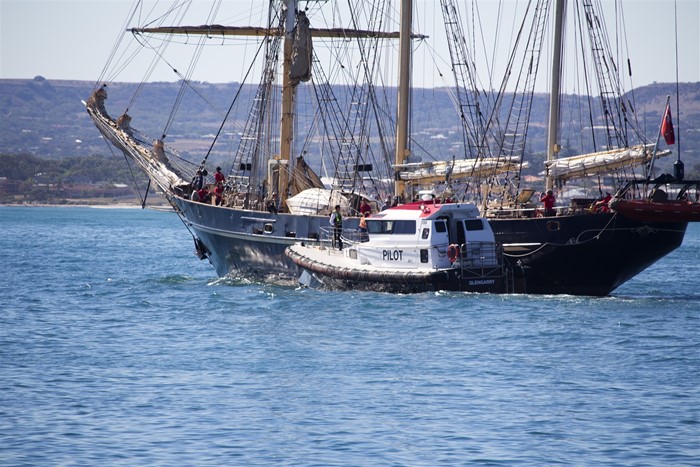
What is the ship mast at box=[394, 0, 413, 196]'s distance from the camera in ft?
161

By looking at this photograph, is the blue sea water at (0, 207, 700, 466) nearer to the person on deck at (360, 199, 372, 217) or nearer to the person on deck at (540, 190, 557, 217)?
the person on deck at (540, 190, 557, 217)

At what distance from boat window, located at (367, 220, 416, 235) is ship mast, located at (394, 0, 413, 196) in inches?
312

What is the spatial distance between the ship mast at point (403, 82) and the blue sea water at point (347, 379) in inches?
332

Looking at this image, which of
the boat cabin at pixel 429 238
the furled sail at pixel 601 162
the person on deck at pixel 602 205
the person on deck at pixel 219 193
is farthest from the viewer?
the person on deck at pixel 219 193

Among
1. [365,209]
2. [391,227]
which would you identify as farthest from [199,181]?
[391,227]

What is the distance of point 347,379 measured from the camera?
2709 centimetres

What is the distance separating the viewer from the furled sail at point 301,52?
171 feet

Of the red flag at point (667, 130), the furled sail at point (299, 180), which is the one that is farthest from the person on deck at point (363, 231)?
the red flag at point (667, 130)

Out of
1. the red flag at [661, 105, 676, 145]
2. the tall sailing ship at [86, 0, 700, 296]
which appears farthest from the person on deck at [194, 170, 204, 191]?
the red flag at [661, 105, 676, 145]

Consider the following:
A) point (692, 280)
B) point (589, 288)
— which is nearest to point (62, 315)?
point (589, 288)

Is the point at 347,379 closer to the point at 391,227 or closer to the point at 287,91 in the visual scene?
the point at 391,227

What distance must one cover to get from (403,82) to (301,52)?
5408mm

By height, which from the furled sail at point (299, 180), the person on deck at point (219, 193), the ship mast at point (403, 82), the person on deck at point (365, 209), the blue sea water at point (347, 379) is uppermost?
the ship mast at point (403, 82)

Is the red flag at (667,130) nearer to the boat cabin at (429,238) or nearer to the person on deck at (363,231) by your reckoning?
the boat cabin at (429,238)
